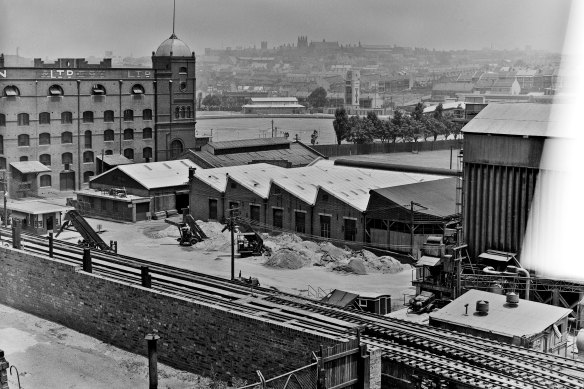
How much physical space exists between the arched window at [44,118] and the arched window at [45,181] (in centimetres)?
395

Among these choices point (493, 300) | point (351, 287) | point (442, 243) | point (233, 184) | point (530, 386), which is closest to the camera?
point (530, 386)

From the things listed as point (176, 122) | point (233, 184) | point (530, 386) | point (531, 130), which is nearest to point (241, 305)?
point (530, 386)

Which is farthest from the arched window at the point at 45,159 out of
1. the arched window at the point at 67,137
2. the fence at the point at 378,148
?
the fence at the point at 378,148

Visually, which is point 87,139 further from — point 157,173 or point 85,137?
point 157,173

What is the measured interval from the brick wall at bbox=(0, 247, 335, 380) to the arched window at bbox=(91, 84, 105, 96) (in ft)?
109

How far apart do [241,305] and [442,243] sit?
10.8 meters

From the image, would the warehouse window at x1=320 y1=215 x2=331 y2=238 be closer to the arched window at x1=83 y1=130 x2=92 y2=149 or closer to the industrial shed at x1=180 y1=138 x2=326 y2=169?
the industrial shed at x1=180 y1=138 x2=326 y2=169

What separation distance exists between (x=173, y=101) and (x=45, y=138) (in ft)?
35.4

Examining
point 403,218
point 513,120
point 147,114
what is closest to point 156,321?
point 513,120

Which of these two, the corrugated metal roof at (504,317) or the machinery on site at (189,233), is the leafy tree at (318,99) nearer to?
the machinery on site at (189,233)

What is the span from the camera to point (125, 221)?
47.4 metres

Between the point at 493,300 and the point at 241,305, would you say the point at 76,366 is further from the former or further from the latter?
the point at 493,300

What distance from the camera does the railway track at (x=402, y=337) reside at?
1586 centimetres

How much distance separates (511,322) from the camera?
2120 centimetres
